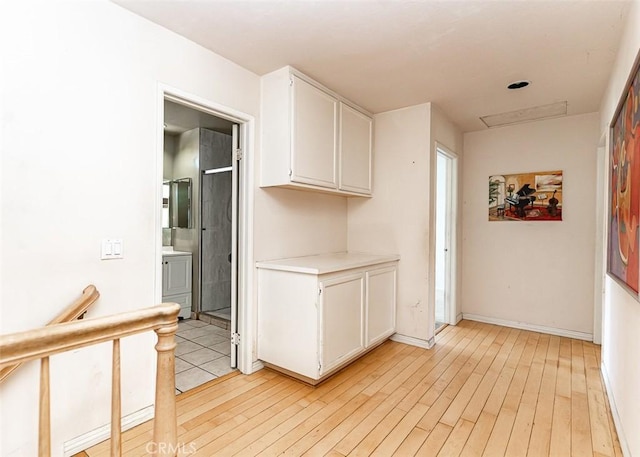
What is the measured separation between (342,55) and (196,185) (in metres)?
2.71

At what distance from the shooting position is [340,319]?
8.95 feet

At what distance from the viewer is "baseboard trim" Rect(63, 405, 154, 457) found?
1779mm

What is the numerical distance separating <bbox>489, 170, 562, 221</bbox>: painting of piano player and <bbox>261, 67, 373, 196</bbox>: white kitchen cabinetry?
2.04 metres

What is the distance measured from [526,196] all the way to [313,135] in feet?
8.94

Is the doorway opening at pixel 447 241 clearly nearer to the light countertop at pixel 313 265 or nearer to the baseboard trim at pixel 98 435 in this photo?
the light countertop at pixel 313 265

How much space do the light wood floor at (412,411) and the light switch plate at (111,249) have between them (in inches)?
40.8

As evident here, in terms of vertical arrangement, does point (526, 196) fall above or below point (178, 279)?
above

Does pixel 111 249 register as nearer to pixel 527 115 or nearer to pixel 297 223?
pixel 297 223

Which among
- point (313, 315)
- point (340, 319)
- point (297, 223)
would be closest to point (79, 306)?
point (313, 315)

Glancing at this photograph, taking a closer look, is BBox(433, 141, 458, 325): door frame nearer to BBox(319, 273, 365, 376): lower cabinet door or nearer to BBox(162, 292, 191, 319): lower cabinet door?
BBox(319, 273, 365, 376): lower cabinet door

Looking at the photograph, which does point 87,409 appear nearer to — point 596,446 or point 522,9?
point 596,446

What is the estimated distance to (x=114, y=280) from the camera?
1.95 metres

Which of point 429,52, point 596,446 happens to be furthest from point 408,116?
point 596,446

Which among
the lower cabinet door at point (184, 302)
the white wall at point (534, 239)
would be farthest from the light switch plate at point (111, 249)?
the white wall at point (534, 239)
